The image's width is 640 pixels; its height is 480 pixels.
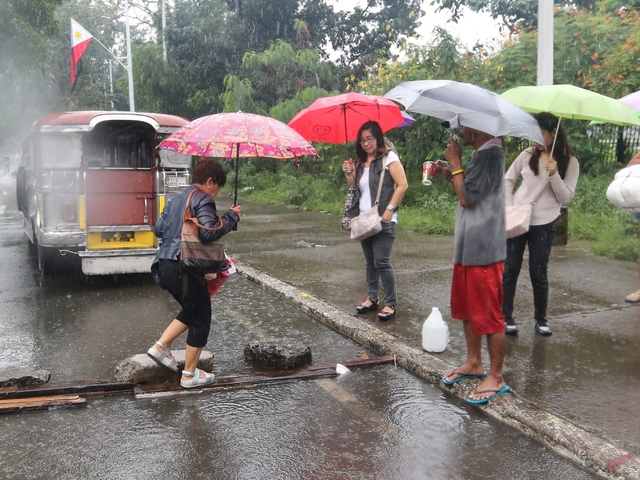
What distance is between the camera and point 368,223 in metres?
5.82

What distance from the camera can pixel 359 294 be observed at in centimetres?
709

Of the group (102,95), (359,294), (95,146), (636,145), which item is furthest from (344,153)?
(102,95)

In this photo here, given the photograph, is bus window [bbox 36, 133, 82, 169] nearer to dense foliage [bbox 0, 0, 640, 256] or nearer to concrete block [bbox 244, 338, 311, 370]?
concrete block [bbox 244, 338, 311, 370]

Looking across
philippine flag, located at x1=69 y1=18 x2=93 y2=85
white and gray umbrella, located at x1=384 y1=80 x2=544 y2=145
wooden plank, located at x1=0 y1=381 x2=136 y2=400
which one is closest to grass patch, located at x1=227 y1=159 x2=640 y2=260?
white and gray umbrella, located at x1=384 y1=80 x2=544 y2=145

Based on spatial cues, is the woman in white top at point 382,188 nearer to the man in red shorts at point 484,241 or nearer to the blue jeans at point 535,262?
the blue jeans at point 535,262

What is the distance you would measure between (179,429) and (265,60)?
16.6 meters

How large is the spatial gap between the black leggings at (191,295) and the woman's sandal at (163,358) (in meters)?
0.20

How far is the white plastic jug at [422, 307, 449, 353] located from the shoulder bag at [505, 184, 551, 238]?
0.92 meters

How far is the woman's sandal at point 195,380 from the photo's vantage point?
14.6ft

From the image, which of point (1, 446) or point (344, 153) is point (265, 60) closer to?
point (344, 153)

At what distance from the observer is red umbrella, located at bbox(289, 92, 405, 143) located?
20.6ft

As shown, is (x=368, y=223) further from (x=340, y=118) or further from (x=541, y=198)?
(x=541, y=198)

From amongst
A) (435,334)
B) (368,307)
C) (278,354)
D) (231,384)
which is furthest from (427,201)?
(231,384)

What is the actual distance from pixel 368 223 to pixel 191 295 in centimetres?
197
